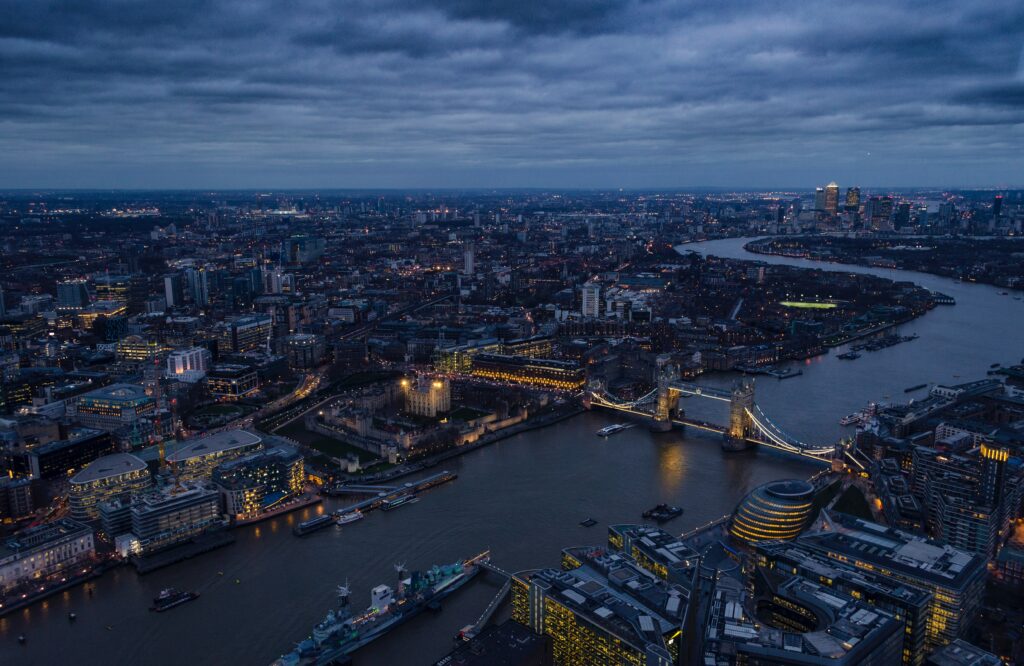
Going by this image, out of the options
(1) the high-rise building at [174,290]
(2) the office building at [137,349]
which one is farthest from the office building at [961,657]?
(1) the high-rise building at [174,290]

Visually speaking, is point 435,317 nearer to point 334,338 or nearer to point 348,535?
point 334,338

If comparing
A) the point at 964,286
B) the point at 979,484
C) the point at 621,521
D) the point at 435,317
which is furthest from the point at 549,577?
the point at 964,286

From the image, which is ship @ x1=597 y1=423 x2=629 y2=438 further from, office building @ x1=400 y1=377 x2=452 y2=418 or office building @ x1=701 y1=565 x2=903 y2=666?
office building @ x1=701 y1=565 x2=903 y2=666

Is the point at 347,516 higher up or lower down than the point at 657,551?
lower down

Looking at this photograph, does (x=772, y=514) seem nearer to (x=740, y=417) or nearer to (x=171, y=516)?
(x=740, y=417)

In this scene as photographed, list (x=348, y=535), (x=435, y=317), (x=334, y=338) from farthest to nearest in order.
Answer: (x=435, y=317) < (x=334, y=338) < (x=348, y=535)

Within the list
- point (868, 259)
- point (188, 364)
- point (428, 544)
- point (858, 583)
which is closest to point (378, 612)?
point (428, 544)

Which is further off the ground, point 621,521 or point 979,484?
point 979,484
